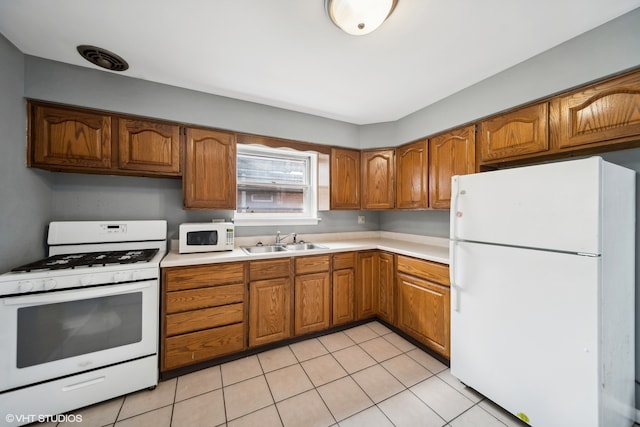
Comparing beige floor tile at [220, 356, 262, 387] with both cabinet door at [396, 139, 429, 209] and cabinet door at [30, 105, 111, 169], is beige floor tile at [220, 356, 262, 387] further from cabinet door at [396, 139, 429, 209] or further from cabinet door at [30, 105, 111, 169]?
cabinet door at [396, 139, 429, 209]

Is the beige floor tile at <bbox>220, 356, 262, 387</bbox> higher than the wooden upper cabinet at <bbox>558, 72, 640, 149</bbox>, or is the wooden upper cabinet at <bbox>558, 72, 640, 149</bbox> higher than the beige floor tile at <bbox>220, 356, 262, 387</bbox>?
the wooden upper cabinet at <bbox>558, 72, 640, 149</bbox>

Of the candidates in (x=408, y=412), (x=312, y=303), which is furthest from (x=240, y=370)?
(x=408, y=412)

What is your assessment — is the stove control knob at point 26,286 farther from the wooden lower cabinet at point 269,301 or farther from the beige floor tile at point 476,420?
the beige floor tile at point 476,420

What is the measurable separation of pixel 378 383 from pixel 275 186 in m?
2.21

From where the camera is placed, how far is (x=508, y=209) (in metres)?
1.48

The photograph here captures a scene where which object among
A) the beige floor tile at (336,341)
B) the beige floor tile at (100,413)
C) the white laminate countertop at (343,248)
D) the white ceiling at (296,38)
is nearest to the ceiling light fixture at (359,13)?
the white ceiling at (296,38)

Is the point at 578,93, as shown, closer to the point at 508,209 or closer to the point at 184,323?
the point at 508,209

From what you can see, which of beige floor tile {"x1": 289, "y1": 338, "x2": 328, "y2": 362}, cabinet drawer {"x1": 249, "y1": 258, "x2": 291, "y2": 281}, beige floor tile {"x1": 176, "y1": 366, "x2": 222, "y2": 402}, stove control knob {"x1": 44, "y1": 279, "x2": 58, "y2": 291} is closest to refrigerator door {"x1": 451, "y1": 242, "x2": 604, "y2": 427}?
beige floor tile {"x1": 289, "y1": 338, "x2": 328, "y2": 362}

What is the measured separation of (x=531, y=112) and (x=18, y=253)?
3.75 metres

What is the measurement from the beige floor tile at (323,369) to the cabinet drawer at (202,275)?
3.04 feet

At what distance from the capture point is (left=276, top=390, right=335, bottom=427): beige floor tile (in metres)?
1.48

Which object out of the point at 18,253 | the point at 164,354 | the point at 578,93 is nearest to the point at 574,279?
the point at 578,93

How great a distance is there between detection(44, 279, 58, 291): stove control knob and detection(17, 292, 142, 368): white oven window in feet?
0.37

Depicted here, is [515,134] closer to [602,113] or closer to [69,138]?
[602,113]
